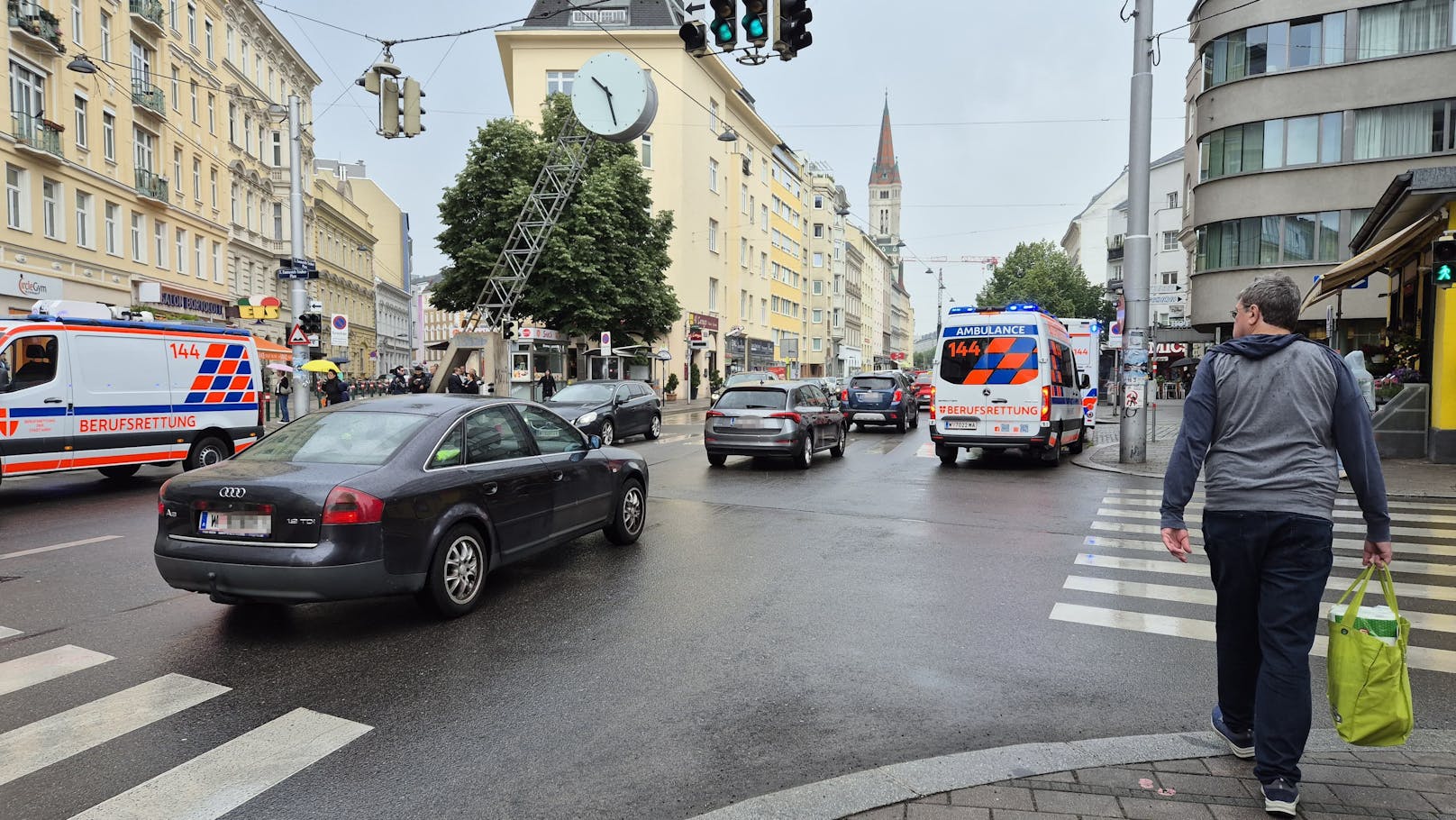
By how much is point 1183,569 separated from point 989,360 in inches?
316

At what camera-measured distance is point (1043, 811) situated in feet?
10.5

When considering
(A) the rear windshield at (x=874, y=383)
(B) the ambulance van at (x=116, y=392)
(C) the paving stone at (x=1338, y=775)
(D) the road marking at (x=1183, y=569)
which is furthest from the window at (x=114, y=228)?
(C) the paving stone at (x=1338, y=775)

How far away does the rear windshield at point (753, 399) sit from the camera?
1526cm

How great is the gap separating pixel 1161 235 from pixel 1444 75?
40.2 m

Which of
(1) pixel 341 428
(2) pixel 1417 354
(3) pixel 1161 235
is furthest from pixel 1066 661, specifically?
(3) pixel 1161 235

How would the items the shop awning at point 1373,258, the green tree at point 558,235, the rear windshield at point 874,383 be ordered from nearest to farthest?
the shop awning at point 1373,258 → the rear windshield at point 874,383 → the green tree at point 558,235

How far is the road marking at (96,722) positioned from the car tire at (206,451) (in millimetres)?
9332

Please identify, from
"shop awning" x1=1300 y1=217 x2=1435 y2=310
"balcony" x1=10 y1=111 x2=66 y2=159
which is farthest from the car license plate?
"balcony" x1=10 y1=111 x2=66 y2=159

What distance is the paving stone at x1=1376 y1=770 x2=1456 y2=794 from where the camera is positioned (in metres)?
3.35

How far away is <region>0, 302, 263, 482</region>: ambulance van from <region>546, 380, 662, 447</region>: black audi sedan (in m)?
7.09

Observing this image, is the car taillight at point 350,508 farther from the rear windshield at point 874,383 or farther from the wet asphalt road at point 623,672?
the rear windshield at point 874,383

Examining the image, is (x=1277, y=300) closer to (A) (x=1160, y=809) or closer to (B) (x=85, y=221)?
(A) (x=1160, y=809)

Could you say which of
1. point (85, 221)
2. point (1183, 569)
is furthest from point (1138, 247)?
point (85, 221)

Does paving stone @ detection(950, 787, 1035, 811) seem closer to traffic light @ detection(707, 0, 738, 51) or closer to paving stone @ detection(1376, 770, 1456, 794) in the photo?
paving stone @ detection(1376, 770, 1456, 794)
